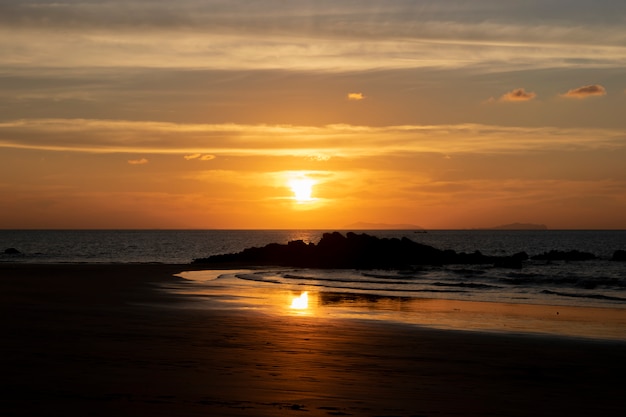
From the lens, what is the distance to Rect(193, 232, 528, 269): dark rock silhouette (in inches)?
2589

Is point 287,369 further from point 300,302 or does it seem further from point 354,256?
point 354,256

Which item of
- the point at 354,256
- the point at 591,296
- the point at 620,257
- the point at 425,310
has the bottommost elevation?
the point at 425,310

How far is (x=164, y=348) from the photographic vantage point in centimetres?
1565

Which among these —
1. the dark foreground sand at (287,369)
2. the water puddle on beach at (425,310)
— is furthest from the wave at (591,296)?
the dark foreground sand at (287,369)

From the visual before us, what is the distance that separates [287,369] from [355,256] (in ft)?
176

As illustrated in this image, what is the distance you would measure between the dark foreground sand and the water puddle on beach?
2134 mm

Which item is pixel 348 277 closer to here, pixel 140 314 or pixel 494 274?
pixel 494 274

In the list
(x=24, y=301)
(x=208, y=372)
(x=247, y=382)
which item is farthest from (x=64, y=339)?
(x=24, y=301)

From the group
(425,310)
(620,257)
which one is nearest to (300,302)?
(425,310)

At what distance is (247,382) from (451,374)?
395 cm

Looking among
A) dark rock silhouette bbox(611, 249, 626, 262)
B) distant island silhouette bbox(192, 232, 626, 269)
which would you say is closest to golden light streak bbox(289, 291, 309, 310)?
distant island silhouette bbox(192, 232, 626, 269)

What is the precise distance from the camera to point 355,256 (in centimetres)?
6681

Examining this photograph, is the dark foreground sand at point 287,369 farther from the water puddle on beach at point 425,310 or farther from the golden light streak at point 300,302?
the golden light streak at point 300,302

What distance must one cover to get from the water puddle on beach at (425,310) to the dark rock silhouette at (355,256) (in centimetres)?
2962
